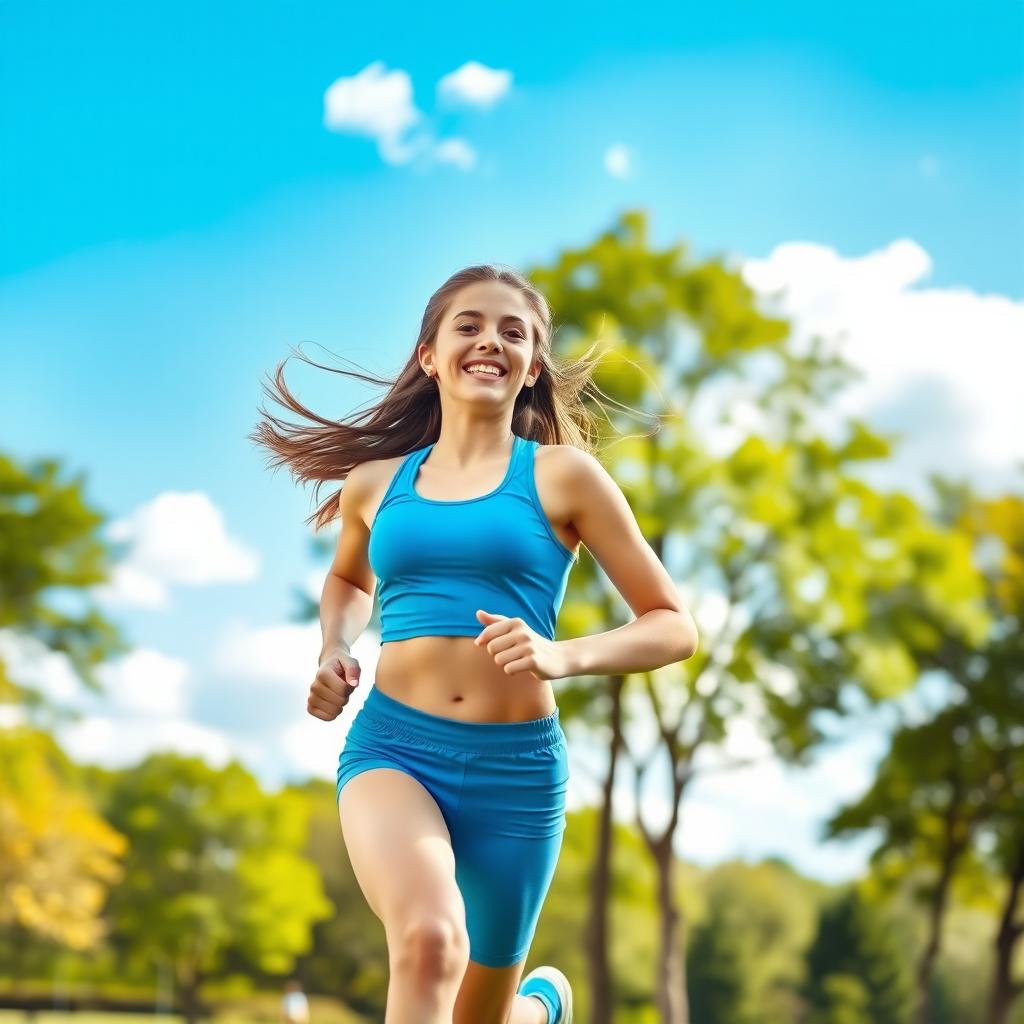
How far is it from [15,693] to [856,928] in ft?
77.2

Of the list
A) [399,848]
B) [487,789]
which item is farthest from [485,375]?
[399,848]

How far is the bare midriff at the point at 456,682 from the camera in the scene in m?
3.50

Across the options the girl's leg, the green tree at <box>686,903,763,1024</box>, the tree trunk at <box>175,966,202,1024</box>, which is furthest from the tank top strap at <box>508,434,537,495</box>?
the tree trunk at <box>175,966,202,1024</box>

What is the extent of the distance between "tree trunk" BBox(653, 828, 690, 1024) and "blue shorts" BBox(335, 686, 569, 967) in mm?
16533

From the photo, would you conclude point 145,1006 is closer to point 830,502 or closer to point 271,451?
point 830,502

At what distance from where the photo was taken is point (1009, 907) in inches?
944

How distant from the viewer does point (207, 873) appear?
135 feet

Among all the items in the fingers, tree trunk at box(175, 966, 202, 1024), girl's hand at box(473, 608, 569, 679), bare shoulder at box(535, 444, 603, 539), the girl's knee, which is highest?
tree trunk at box(175, 966, 202, 1024)

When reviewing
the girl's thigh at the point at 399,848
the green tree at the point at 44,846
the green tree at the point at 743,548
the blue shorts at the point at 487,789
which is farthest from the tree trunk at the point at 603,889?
the girl's thigh at the point at 399,848

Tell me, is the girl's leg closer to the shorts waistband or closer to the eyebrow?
the shorts waistband

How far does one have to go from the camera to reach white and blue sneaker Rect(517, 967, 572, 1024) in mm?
4438

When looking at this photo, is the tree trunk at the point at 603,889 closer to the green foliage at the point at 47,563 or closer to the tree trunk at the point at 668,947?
the tree trunk at the point at 668,947

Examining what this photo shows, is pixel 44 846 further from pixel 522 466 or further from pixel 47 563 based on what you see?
pixel 522 466

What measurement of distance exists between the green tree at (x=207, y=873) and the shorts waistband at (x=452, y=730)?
125 feet
